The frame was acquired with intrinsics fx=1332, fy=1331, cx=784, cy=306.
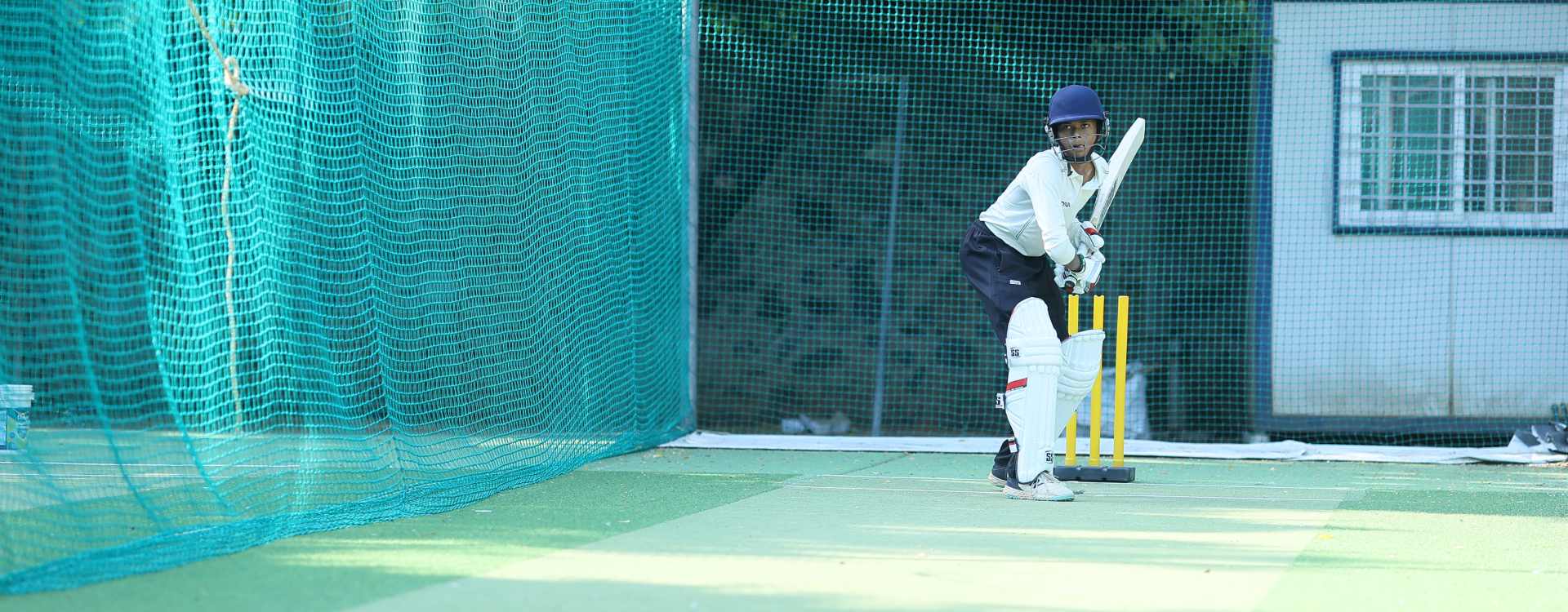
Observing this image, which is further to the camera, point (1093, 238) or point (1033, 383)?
point (1093, 238)

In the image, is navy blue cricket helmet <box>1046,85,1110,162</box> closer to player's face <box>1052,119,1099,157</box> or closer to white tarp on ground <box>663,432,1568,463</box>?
player's face <box>1052,119,1099,157</box>

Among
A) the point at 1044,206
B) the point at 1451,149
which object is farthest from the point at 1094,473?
the point at 1451,149

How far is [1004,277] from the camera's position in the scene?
5016mm

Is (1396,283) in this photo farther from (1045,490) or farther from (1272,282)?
(1045,490)

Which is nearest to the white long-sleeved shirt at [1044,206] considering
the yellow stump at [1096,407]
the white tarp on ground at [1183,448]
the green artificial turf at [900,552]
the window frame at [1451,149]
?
the yellow stump at [1096,407]

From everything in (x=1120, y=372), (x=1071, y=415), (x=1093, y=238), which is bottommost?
(x=1071, y=415)

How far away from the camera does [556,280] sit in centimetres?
607

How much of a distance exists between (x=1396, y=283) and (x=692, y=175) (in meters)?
4.15

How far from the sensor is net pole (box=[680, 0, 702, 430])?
7.72m

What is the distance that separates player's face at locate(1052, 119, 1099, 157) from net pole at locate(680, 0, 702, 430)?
3.18 m

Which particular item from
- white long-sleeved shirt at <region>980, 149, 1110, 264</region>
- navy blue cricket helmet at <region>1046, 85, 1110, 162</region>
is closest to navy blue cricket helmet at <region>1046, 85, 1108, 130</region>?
navy blue cricket helmet at <region>1046, 85, 1110, 162</region>

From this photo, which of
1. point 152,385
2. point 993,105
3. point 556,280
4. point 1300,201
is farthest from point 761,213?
point 152,385

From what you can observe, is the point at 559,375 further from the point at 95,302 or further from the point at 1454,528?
the point at 1454,528

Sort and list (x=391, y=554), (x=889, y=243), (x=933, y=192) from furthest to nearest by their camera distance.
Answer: (x=933, y=192) < (x=889, y=243) < (x=391, y=554)
